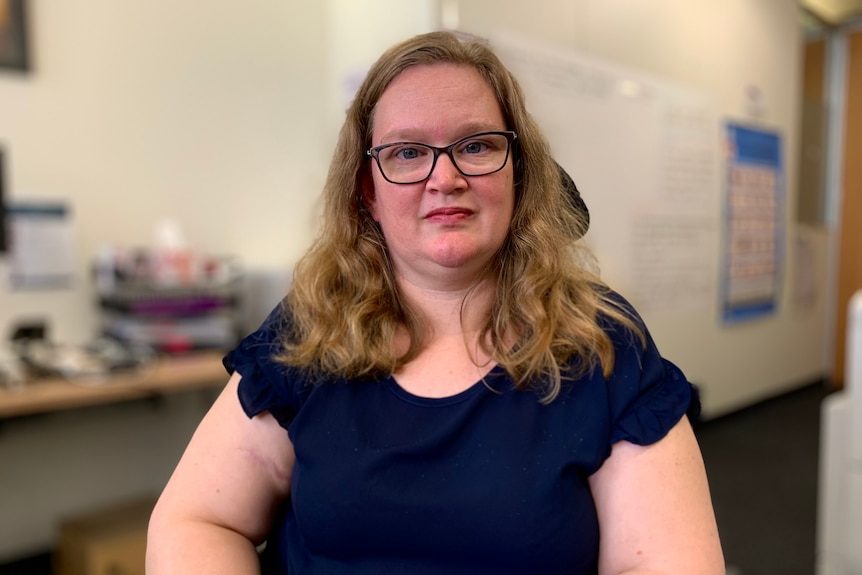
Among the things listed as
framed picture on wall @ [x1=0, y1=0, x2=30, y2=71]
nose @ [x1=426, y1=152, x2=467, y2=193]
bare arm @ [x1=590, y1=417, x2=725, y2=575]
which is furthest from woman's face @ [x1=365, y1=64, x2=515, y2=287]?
framed picture on wall @ [x1=0, y1=0, x2=30, y2=71]

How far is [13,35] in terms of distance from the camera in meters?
1.93

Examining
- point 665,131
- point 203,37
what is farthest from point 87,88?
point 665,131

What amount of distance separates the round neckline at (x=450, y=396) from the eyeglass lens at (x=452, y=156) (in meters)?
0.23

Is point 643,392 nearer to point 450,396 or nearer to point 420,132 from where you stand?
point 450,396

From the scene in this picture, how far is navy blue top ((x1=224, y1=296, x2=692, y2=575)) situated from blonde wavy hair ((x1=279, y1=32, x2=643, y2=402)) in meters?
0.02

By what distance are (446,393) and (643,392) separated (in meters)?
0.22

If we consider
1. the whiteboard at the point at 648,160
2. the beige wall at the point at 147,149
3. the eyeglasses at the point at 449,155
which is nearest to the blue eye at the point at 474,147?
the eyeglasses at the point at 449,155

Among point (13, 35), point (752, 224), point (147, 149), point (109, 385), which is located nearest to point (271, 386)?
point (109, 385)

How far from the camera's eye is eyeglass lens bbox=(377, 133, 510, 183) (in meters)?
0.63

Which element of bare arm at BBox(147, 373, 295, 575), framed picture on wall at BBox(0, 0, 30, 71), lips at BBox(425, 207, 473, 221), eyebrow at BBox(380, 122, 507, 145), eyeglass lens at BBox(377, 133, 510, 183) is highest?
framed picture on wall at BBox(0, 0, 30, 71)

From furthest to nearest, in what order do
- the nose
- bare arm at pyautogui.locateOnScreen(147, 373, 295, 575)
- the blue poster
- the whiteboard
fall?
the blue poster → the whiteboard → bare arm at pyautogui.locateOnScreen(147, 373, 295, 575) → the nose

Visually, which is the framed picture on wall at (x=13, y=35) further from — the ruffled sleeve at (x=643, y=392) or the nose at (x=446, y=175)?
the ruffled sleeve at (x=643, y=392)

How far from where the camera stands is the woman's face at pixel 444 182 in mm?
632

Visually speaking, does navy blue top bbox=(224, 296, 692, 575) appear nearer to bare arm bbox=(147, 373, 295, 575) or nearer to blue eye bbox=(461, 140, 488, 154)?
bare arm bbox=(147, 373, 295, 575)
